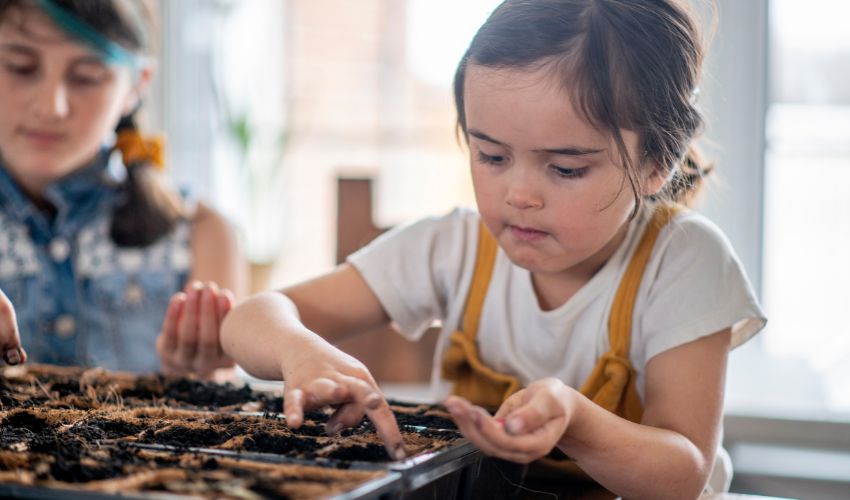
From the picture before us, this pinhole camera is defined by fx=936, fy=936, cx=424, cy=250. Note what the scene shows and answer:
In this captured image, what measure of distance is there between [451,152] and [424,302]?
1623 millimetres

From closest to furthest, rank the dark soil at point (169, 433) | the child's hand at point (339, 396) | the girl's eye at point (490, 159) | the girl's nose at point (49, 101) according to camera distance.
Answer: the dark soil at point (169, 433), the child's hand at point (339, 396), the girl's eye at point (490, 159), the girl's nose at point (49, 101)

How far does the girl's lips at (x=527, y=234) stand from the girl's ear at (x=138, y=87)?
33.8 inches

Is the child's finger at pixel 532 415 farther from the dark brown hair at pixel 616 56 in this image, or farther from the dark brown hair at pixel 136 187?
the dark brown hair at pixel 136 187

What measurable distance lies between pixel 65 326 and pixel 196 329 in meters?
0.50

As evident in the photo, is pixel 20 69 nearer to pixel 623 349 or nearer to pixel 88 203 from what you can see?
pixel 88 203

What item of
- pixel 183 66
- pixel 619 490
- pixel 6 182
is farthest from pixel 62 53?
pixel 183 66

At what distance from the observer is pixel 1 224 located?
146 cm

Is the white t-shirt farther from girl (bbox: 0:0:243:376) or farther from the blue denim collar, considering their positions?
the blue denim collar

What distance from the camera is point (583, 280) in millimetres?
1026

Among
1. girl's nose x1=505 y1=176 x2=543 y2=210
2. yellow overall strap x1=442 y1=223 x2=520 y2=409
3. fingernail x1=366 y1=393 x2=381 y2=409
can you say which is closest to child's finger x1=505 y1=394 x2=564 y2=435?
fingernail x1=366 y1=393 x2=381 y2=409

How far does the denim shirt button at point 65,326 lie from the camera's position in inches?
57.5

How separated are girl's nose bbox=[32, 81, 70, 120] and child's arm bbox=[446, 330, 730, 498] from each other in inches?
35.2

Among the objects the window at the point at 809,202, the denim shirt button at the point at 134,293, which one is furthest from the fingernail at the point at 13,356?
the window at the point at 809,202

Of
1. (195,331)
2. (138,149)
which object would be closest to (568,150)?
(195,331)
